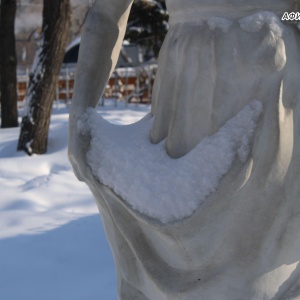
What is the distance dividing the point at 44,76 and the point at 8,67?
2607mm

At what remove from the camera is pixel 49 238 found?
4672 mm

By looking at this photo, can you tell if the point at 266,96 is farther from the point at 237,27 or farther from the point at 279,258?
the point at 279,258

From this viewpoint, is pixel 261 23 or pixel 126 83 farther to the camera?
pixel 126 83

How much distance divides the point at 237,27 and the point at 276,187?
1.30 ft

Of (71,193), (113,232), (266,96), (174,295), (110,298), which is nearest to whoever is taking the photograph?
(266,96)

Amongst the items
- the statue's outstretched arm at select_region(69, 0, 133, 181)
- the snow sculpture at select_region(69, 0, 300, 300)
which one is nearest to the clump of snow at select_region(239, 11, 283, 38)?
the snow sculpture at select_region(69, 0, 300, 300)

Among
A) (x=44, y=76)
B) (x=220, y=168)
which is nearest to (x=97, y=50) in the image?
(x=220, y=168)

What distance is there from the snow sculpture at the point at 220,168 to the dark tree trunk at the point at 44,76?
6.28 meters

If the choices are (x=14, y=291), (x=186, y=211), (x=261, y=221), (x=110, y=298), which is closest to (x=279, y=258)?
(x=261, y=221)

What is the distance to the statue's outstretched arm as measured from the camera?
188 cm

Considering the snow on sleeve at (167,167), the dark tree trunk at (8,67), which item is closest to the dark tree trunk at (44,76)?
the dark tree trunk at (8,67)

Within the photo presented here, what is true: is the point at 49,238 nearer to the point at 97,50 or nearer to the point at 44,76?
the point at 97,50

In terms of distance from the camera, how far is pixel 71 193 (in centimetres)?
614

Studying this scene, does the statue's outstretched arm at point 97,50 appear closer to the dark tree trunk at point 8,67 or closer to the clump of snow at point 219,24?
the clump of snow at point 219,24
